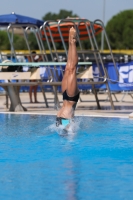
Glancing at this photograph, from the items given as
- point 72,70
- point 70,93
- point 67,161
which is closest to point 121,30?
point 72,70

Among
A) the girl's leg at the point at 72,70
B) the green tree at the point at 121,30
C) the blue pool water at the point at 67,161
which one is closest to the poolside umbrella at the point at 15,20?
the blue pool water at the point at 67,161

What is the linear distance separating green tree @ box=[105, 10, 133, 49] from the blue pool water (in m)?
78.8

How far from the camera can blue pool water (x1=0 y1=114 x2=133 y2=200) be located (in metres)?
5.68

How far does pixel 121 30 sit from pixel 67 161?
94.3 metres

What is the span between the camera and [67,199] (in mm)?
5312

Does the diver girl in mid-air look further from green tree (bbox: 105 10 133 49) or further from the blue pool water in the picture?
green tree (bbox: 105 10 133 49)

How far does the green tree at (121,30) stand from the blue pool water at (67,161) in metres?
78.8

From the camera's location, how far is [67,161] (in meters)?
7.34

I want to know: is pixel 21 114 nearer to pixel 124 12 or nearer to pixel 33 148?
pixel 33 148

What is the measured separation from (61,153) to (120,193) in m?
2.44

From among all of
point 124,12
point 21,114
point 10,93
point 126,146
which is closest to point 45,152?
point 126,146

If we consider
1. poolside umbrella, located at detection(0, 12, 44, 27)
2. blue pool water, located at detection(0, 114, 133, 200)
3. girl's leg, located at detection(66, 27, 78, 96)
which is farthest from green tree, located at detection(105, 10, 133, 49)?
girl's leg, located at detection(66, 27, 78, 96)

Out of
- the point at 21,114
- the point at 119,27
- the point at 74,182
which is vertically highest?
the point at 74,182

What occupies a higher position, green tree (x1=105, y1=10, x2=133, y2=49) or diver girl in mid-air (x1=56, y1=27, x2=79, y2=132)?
diver girl in mid-air (x1=56, y1=27, x2=79, y2=132)
